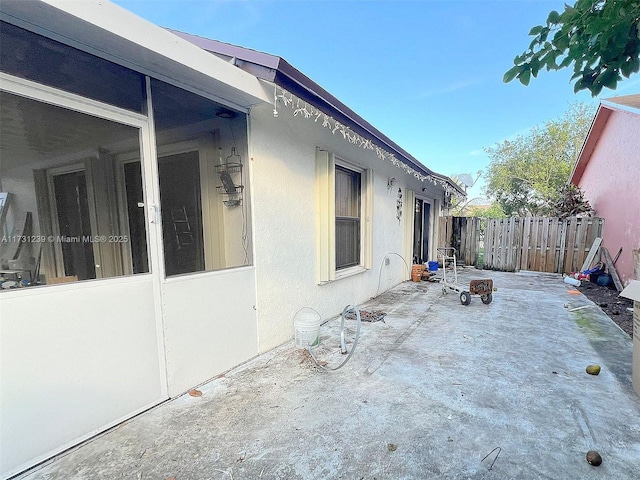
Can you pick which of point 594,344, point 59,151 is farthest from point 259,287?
point 594,344

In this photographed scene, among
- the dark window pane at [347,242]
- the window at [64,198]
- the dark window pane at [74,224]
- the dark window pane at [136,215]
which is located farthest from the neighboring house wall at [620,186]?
the dark window pane at [74,224]

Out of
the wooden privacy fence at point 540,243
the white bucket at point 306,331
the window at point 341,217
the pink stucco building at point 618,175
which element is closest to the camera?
the white bucket at point 306,331

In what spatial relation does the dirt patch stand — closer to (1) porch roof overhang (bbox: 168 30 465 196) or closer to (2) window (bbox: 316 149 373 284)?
(2) window (bbox: 316 149 373 284)

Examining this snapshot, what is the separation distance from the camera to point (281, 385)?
253 centimetres

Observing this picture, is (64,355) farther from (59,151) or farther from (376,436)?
(376,436)

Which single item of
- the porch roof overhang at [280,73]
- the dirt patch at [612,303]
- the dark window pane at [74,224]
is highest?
the porch roof overhang at [280,73]

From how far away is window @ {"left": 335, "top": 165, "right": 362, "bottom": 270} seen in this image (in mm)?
4625

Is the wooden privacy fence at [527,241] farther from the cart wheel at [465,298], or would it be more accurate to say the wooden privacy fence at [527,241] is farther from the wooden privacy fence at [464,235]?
the cart wheel at [465,298]

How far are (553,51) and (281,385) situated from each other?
10.6ft

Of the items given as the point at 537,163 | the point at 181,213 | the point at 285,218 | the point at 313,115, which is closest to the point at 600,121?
the point at 537,163

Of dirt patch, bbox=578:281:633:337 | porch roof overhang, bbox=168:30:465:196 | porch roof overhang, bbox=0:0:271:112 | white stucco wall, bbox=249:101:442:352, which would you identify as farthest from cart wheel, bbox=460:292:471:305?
porch roof overhang, bbox=0:0:271:112

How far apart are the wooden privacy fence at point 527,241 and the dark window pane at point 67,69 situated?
10072mm

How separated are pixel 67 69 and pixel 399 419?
3.27m

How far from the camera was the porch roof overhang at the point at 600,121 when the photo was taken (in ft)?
21.4
